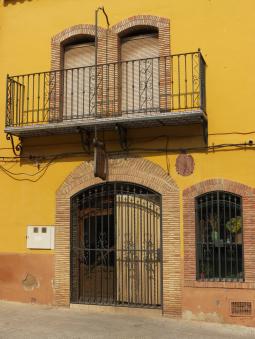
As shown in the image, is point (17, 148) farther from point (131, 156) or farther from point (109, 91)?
point (131, 156)

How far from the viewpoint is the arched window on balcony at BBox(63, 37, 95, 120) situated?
10.6m

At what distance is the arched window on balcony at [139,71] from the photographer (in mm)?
10195

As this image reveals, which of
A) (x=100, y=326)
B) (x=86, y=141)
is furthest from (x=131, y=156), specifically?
(x=100, y=326)

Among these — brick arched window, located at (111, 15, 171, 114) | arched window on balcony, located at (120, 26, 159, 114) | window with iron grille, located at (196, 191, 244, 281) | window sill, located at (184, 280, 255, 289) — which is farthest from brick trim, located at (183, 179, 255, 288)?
arched window on balcony, located at (120, 26, 159, 114)

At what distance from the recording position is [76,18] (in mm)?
10898

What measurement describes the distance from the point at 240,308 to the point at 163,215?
2.29 m

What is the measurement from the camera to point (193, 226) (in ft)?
30.9

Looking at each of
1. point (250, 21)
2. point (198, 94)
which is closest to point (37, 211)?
point (198, 94)

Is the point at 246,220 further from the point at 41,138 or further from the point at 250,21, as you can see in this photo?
the point at 41,138

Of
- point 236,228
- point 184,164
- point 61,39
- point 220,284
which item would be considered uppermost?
point 61,39

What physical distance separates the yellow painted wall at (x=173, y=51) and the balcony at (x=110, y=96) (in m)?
0.32

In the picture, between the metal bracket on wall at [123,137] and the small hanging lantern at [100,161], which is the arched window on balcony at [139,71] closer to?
the metal bracket on wall at [123,137]

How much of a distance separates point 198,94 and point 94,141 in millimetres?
2292

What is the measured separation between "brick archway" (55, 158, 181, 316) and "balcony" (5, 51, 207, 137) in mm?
915
